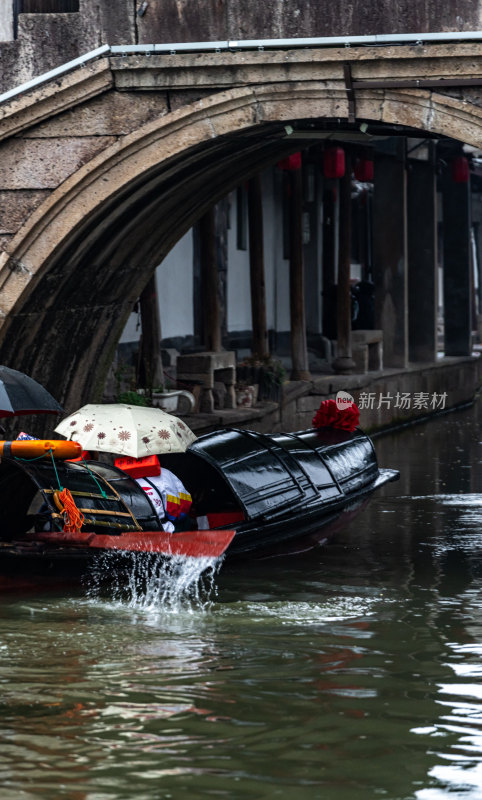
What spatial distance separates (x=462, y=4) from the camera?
375 inches

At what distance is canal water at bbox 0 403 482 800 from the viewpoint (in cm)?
548

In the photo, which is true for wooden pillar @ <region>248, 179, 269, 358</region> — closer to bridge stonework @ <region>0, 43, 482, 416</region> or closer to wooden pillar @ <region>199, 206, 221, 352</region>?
wooden pillar @ <region>199, 206, 221, 352</region>

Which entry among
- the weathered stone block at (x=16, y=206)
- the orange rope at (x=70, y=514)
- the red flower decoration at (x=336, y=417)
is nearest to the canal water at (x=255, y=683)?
the orange rope at (x=70, y=514)

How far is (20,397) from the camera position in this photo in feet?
29.8

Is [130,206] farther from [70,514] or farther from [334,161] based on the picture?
[334,161]

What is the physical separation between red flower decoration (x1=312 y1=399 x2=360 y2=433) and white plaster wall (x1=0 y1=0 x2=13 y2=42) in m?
4.02

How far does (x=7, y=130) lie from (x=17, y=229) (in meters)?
0.76

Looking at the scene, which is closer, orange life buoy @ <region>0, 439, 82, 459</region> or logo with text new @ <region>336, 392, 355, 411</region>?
orange life buoy @ <region>0, 439, 82, 459</region>

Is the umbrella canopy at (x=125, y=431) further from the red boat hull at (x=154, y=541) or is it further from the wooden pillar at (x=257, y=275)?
the wooden pillar at (x=257, y=275)

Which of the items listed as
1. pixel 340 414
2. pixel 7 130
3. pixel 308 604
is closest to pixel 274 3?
pixel 7 130

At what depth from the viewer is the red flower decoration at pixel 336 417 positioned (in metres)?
11.8

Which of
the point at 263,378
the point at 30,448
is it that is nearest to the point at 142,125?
the point at 30,448

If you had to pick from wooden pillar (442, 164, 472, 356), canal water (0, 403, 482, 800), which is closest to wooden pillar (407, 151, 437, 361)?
wooden pillar (442, 164, 472, 356)

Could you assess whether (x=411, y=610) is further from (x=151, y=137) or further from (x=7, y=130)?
(x=7, y=130)
